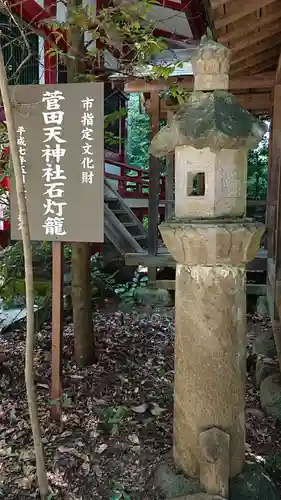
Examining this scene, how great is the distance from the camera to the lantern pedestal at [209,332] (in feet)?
7.21

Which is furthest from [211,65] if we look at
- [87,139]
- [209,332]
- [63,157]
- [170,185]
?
[170,185]

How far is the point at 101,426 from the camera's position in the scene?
10.6ft

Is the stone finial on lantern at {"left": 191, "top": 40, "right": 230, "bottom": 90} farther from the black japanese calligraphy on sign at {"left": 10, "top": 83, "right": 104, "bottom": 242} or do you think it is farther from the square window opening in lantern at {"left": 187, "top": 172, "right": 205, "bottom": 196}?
the black japanese calligraphy on sign at {"left": 10, "top": 83, "right": 104, "bottom": 242}

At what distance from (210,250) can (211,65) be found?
87cm

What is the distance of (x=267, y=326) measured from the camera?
19.0ft

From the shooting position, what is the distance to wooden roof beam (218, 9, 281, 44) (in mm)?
4562

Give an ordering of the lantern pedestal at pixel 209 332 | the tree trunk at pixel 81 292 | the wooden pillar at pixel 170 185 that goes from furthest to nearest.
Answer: the wooden pillar at pixel 170 185
the tree trunk at pixel 81 292
the lantern pedestal at pixel 209 332

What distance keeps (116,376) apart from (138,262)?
326cm

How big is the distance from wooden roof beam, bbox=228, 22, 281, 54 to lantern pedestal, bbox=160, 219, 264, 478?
11.8 feet

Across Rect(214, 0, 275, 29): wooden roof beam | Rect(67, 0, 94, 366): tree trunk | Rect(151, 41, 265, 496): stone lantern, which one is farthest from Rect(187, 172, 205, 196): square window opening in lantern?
Rect(214, 0, 275, 29): wooden roof beam

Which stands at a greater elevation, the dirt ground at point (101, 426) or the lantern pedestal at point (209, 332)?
the lantern pedestal at point (209, 332)

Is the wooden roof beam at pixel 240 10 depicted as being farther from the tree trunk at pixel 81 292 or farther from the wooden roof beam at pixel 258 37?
the tree trunk at pixel 81 292

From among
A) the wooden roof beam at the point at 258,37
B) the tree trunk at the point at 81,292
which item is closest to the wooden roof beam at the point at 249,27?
the wooden roof beam at the point at 258,37

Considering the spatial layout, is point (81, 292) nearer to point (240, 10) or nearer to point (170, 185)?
point (240, 10)
